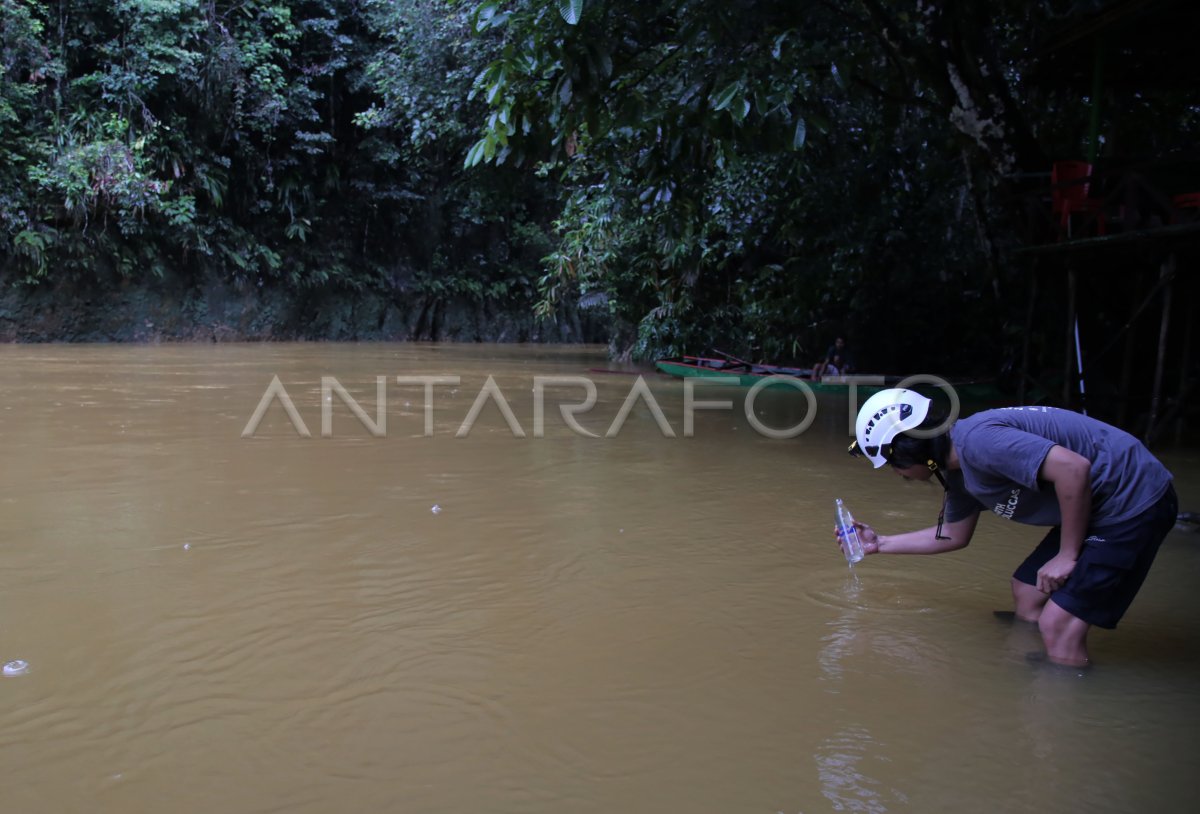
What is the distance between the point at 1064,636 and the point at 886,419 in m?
A: 0.87

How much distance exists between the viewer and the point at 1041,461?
2.83 m

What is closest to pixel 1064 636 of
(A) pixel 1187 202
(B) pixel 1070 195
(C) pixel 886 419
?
(C) pixel 886 419

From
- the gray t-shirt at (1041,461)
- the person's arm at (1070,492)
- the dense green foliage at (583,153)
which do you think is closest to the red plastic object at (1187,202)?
the dense green foliage at (583,153)

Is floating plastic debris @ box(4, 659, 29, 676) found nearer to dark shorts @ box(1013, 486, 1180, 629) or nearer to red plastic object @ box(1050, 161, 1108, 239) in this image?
dark shorts @ box(1013, 486, 1180, 629)

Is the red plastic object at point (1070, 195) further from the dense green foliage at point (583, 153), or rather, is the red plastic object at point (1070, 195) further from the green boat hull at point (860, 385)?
the green boat hull at point (860, 385)

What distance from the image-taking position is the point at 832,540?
4.67m

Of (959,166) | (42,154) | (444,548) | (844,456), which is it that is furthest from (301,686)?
(42,154)

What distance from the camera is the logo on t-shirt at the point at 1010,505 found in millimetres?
3047

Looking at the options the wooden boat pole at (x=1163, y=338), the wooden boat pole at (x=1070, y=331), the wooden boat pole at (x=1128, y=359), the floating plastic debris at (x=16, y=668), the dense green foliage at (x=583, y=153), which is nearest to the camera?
the floating plastic debris at (x=16, y=668)

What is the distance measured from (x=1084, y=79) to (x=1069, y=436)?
7.87 meters

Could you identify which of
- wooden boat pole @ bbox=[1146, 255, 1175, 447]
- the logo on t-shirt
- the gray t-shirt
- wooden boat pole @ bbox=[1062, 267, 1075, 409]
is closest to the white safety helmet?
the gray t-shirt

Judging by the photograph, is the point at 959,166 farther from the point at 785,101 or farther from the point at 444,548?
the point at 444,548

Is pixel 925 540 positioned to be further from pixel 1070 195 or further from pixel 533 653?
pixel 1070 195

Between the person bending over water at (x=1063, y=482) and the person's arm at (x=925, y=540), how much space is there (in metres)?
0.29
